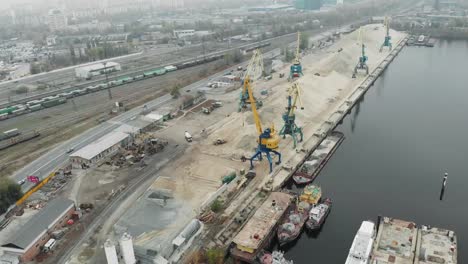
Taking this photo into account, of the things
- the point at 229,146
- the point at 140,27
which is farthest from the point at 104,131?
the point at 140,27

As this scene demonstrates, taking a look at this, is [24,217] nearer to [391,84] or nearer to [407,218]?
[407,218]

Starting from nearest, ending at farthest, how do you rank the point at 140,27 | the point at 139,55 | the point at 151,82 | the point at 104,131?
the point at 104,131, the point at 151,82, the point at 139,55, the point at 140,27

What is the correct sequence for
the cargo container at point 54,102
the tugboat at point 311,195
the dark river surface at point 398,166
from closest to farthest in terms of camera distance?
the dark river surface at point 398,166 < the tugboat at point 311,195 < the cargo container at point 54,102

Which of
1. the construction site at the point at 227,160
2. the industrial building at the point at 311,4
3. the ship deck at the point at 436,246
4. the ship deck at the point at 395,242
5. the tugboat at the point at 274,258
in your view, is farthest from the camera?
the industrial building at the point at 311,4

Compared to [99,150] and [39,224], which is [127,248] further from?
[99,150]

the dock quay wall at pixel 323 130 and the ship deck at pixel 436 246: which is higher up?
the dock quay wall at pixel 323 130

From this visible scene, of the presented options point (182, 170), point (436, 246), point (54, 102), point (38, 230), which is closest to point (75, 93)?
point (54, 102)

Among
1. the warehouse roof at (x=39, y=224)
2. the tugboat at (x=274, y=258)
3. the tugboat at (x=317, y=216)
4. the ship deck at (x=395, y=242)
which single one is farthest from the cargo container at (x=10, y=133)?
the ship deck at (x=395, y=242)

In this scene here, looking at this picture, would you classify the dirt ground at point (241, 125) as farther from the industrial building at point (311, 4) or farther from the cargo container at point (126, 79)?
the industrial building at point (311, 4)
